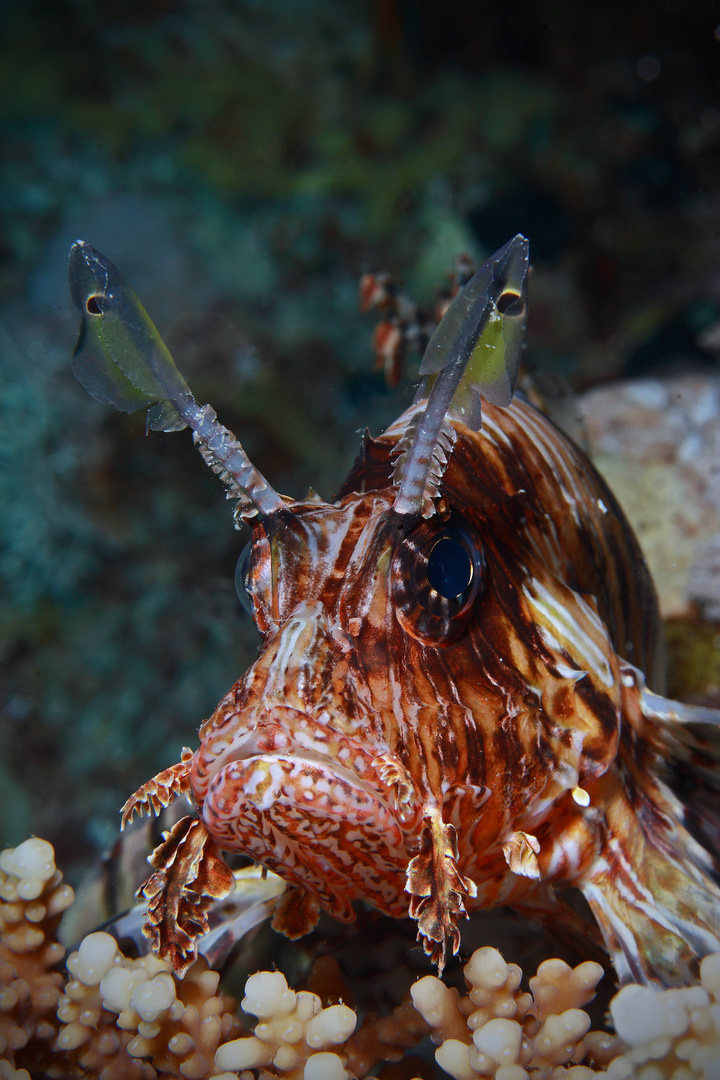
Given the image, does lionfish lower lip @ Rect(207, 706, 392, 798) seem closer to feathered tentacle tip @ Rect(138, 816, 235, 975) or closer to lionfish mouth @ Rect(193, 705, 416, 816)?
lionfish mouth @ Rect(193, 705, 416, 816)

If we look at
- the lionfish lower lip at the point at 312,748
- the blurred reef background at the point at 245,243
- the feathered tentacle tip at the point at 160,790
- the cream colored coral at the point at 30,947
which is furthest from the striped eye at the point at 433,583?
the blurred reef background at the point at 245,243

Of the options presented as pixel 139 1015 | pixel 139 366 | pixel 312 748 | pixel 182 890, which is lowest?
pixel 139 1015

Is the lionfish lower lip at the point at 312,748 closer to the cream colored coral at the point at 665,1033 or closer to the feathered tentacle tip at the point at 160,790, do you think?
the feathered tentacle tip at the point at 160,790

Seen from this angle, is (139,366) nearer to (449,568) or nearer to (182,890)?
(449,568)

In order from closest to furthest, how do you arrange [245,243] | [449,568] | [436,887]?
[436,887] → [449,568] → [245,243]

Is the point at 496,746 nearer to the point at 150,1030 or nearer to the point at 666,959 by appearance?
the point at 666,959

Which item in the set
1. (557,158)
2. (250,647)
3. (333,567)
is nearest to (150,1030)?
(333,567)

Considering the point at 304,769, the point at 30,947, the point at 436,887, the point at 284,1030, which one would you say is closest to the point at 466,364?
the point at 304,769
